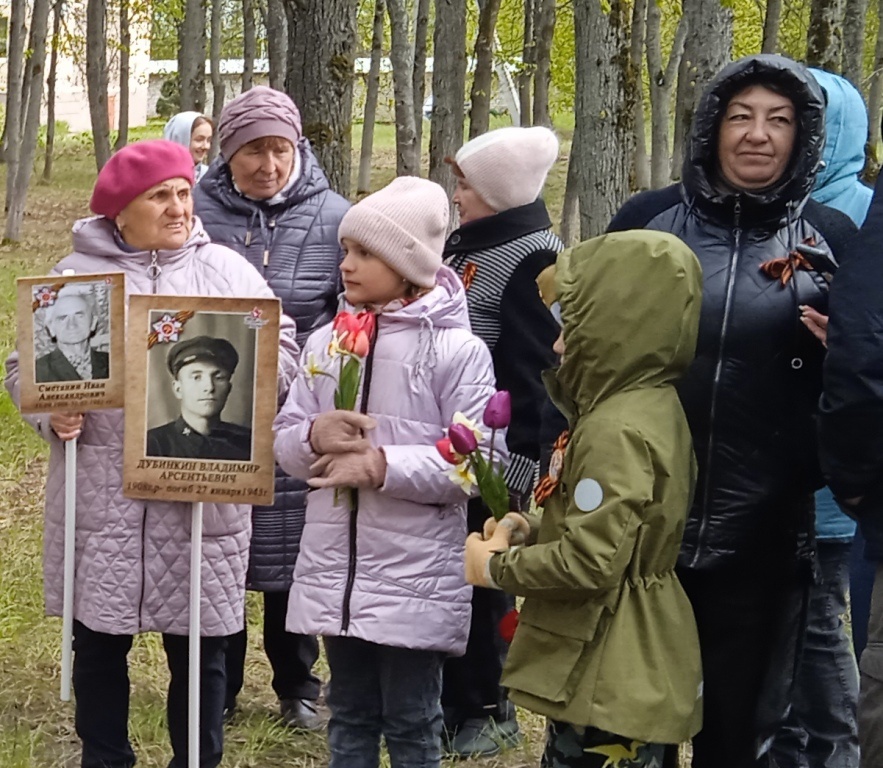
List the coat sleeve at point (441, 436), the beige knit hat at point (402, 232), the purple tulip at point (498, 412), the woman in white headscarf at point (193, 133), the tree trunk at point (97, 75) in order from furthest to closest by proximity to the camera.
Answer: the tree trunk at point (97, 75) → the woman in white headscarf at point (193, 133) → the beige knit hat at point (402, 232) → the coat sleeve at point (441, 436) → the purple tulip at point (498, 412)

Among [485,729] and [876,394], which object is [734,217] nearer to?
[876,394]

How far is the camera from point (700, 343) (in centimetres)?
Result: 312

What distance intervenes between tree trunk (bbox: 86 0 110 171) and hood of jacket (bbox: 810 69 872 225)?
1462 centimetres

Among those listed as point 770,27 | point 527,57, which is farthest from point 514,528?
point 527,57

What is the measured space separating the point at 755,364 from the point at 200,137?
18.5 ft

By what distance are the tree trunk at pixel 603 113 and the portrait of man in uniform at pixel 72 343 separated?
507 centimetres

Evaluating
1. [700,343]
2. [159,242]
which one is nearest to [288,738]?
[159,242]

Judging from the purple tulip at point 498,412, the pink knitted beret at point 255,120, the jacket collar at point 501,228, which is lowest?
the purple tulip at point 498,412

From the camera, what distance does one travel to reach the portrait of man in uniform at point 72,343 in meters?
3.61

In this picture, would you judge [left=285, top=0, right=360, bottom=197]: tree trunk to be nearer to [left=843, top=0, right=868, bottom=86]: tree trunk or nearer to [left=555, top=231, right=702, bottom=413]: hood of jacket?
[left=555, top=231, right=702, bottom=413]: hood of jacket

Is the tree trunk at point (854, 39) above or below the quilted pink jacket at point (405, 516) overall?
above

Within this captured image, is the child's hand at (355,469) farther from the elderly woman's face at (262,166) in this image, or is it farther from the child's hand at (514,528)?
the elderly woman's face at (262,166)

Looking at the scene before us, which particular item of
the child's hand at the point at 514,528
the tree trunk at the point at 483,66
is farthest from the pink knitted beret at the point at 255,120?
the tree trunk at the point at 483,66

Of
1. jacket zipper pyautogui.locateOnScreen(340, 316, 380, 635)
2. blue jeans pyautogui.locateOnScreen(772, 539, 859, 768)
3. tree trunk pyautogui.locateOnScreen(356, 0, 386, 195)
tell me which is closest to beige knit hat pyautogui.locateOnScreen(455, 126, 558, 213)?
jacket zipper pyautogui.locateOnScreen(340, 316, 380, 635)
